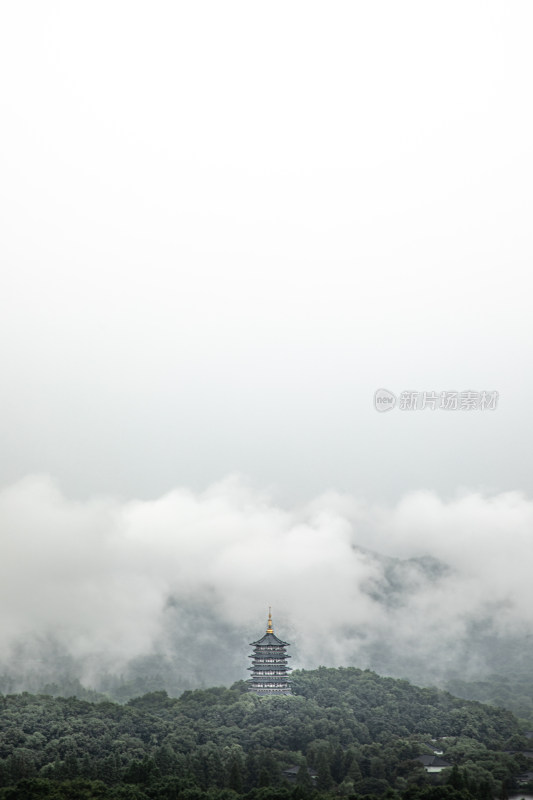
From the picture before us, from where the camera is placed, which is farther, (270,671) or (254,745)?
(270,671)

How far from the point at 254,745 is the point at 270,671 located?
29.9 feet

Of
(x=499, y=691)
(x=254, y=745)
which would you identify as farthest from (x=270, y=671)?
(x=499, y=691)

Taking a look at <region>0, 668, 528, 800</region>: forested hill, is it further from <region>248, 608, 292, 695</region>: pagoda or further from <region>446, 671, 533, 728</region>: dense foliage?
<region>446, 671, 533, 728</region>: dense foliage

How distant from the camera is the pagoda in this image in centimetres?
3706

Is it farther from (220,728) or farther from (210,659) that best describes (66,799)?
(210,659)

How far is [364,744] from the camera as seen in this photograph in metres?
29.5

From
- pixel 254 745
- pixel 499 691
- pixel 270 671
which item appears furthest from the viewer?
pixel 499 691

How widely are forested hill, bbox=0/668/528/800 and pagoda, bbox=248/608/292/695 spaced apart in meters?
1.09

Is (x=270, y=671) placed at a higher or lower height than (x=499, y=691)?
lower

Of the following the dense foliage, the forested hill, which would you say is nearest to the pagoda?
the forested hill

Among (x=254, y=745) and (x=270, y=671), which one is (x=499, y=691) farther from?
(x=254, y=745)

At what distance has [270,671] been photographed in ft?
124

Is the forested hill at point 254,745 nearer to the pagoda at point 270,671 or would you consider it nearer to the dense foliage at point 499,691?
the pagoda at point 270,671

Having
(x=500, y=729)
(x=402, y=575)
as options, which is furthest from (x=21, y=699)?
(x=402, y=575)
